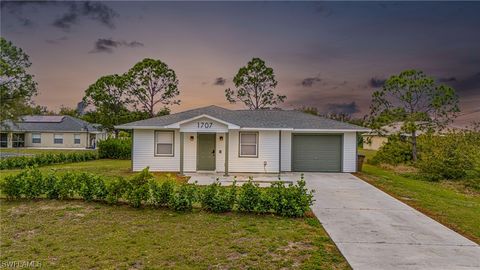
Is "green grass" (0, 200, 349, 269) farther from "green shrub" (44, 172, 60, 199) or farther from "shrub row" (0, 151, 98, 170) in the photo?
"shrub row" (0, 151, 98, 170)

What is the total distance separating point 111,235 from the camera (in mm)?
6117

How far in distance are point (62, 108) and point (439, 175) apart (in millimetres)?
75346

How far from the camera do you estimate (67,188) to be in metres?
8.56

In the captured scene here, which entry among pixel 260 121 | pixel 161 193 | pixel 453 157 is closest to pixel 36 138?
pixel 260 121

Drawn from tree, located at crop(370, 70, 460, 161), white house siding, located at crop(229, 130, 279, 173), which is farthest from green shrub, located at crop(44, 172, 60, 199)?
tree, located at crop(370, 70, 460, 161)

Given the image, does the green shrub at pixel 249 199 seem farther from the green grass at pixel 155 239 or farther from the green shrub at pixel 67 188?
the green shrub at pixel 67 188

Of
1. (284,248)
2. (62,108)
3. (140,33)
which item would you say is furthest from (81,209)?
(62,108)

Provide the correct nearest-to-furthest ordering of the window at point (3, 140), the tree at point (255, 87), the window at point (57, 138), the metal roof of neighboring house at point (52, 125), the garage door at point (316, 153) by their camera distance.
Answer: the garage door at point (316, 153), the tree at point (255, 87), the window at point (3, 140), the metal roof of neighboring house at point (52, 125), the window at point (57, 138)

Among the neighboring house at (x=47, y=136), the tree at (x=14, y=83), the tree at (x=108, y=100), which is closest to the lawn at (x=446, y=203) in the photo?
the tree at (x=108, y=100)

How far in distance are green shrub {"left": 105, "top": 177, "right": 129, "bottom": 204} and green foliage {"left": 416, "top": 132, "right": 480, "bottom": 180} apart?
14.9 meters

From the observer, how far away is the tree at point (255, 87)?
37.2 m

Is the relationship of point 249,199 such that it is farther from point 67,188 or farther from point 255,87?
point 255,87

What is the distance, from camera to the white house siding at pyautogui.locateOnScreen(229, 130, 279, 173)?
52.7 ft

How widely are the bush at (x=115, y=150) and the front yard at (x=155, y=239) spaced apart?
17.1 m
